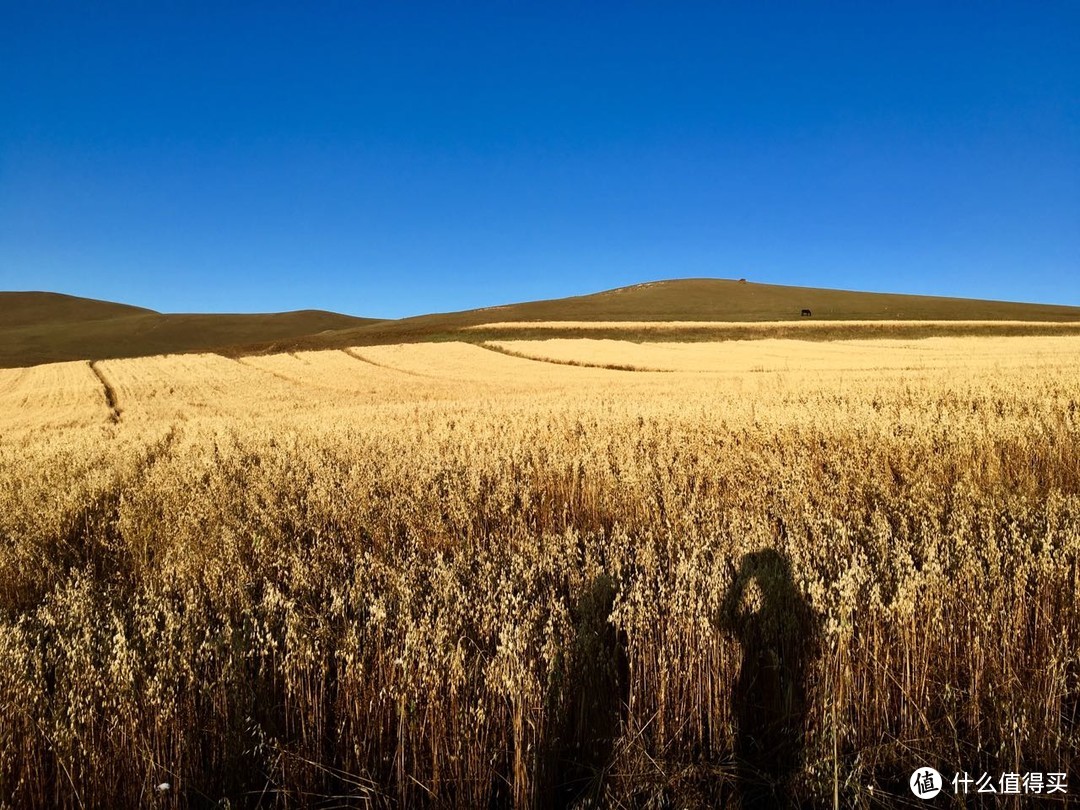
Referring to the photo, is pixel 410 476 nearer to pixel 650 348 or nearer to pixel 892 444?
pixel 892 444

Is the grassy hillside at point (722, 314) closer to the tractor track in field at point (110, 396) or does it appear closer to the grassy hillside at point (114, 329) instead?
the tractor track in field at point (110, 396)

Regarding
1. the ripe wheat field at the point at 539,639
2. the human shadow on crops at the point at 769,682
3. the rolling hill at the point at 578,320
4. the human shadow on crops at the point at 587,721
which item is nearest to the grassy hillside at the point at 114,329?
the rolling hill at the point at 578,320

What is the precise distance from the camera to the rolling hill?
56.4 metres

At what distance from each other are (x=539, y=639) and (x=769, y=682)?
1153 mm

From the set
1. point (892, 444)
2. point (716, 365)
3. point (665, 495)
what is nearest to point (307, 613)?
point (665, 495)

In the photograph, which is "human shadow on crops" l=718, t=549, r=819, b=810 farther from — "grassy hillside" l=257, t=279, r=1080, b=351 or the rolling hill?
the rolling hill

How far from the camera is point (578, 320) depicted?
7256 centimetres

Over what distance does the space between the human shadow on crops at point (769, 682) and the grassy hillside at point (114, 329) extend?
3141 inches

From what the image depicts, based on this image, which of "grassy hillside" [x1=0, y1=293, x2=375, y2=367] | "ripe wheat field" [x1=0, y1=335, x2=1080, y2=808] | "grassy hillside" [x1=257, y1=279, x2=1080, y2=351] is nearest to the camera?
"ripe wheat field" [x1=0, y1=335, x2=1080, y2=808]

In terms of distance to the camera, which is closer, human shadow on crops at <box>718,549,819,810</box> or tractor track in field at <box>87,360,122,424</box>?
human shadow on crops at <box>718,549,819,810</box>

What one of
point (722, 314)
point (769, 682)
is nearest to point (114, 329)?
point (722, 314)

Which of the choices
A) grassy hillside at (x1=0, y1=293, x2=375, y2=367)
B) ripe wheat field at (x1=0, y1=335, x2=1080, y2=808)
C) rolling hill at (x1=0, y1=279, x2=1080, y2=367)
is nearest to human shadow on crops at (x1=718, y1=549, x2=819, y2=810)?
ripe wheat field at (x1=0, y1=335, x2=1080, y2=808)

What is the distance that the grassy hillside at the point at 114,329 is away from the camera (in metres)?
85.8

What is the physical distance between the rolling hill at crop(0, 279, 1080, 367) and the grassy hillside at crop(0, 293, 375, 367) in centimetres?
21
